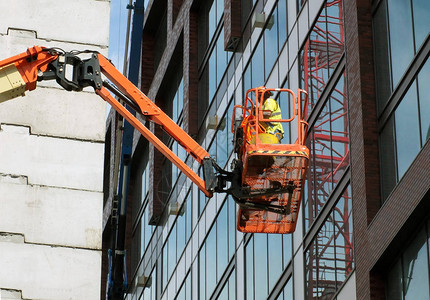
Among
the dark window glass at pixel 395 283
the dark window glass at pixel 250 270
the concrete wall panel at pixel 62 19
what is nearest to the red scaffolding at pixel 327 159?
the dark window glass at pixel 395 283

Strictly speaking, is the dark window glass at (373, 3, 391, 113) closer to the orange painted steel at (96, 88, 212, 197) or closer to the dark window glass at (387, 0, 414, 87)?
the dark window glass at (387, 0, 414, 87)

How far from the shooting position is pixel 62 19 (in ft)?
53.2

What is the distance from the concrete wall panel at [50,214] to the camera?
14.8 m

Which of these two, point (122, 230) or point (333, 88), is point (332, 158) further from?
point (122, 230)

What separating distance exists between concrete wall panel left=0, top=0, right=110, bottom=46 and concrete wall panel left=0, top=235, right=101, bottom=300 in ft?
11.4

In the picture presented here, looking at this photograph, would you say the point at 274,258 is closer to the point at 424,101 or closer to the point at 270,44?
the point at 270,44

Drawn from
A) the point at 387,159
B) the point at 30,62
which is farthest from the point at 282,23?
the point at 30,62

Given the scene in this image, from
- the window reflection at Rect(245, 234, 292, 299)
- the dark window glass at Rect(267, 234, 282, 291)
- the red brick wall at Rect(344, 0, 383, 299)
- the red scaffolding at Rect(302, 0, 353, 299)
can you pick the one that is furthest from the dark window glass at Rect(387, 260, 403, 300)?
the dark window glass at Rect(267, 234, 282, 291)

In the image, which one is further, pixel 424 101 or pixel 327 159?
pixel 327 159

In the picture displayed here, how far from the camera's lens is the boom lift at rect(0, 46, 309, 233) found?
17.4 meters

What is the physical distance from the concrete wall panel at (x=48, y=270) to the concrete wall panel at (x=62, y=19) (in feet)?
11.4

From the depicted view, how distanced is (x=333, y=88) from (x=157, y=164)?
2544cm

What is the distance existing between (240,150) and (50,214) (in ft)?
19.1

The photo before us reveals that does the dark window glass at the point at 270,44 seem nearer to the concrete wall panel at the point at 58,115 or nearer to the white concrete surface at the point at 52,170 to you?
the white concrete surface at the point at 52,170
